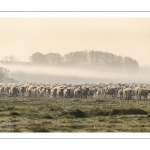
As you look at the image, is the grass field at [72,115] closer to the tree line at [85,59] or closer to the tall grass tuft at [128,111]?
the tall grass tuft at [128,111]

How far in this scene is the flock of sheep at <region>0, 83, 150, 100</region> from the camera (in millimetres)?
25953

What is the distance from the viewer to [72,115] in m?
23.6

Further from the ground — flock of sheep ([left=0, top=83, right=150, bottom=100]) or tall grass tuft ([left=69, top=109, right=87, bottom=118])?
flock of sheep ([left=0, top=83, right=150, bottom=100])

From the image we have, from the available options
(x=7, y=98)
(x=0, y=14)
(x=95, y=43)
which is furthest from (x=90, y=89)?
(x=0, y=14)

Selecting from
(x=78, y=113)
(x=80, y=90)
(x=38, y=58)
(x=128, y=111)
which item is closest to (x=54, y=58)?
(x=38, y=58)

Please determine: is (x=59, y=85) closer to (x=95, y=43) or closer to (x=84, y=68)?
(x=84, y=68)

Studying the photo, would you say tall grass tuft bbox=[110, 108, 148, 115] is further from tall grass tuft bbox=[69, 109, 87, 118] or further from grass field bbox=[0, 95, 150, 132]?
tall grass tuft bbox=[69, 109, 87, 118]

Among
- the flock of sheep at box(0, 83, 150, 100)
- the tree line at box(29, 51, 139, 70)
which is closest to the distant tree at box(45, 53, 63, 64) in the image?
the tree line at box(29, 51, 139, 70)

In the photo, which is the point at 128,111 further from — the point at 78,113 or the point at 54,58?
the point at 54,58

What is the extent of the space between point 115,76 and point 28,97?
20.4 ft

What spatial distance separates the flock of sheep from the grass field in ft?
2.84

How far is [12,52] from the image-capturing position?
24625 mm

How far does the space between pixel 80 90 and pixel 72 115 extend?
3.39 metres

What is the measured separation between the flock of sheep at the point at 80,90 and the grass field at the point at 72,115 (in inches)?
Result: 34.1
